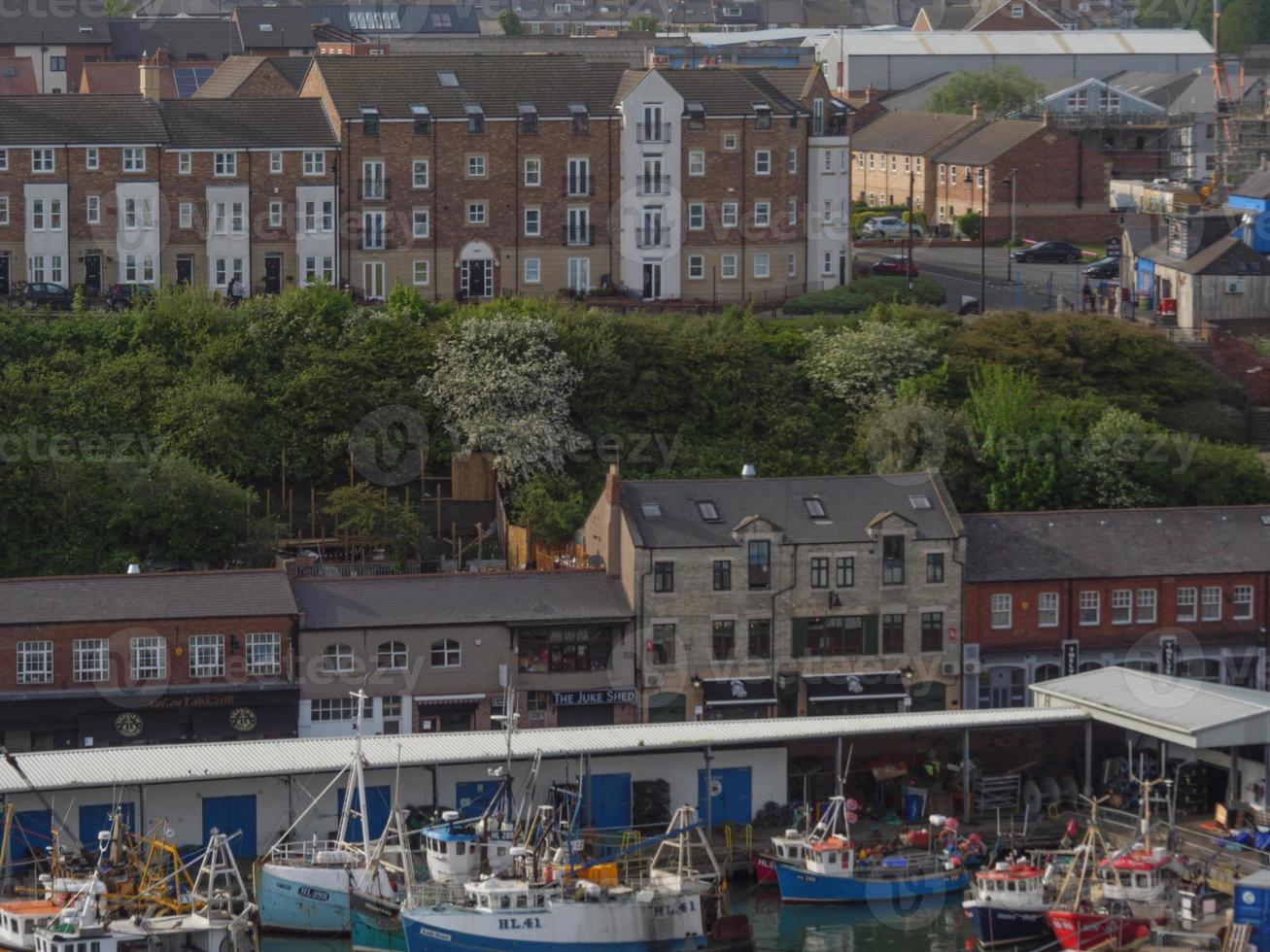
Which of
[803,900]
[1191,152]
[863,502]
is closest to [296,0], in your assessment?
[1191,152]

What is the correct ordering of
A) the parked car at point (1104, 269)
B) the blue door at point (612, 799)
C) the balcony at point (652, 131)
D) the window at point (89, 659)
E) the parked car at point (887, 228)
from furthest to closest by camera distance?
the parked car at point (887, 228), the parked car at point (1104, 269), the balcony at point (652, 131), the window at point (89, 659), the blue door at point (612, 799)

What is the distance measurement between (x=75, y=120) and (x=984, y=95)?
217 feet

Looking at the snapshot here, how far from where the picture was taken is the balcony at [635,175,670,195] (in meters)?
89.3

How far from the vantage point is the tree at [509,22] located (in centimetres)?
17588

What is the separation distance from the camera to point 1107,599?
2628 inches

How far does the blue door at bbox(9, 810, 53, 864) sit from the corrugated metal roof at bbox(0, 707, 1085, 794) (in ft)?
2.56

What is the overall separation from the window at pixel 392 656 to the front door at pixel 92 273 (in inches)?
1081

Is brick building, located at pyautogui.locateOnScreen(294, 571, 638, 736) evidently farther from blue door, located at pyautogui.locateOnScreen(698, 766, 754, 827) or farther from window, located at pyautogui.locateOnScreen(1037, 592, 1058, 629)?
window, located at pyautogui.locateOnScreen(1037, 592, 1058, 629)

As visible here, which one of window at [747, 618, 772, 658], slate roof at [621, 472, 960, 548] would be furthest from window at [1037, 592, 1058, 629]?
window at [747, 618, 772, 658]

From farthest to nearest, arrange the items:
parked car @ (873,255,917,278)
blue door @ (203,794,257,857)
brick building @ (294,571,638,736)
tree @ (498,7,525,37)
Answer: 1. tree @ (498,7,525,37)
2. parked car @ (873,255,917,278)
3. brick building @ (294,571,638,736)
4. blue door @ (203,794,257,857)

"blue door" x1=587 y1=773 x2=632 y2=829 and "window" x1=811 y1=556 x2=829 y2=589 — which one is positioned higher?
"window" x1=811 y1=556 x2=829 y2=589

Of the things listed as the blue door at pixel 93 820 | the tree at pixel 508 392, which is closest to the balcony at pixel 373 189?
the tree at pixel 508 392

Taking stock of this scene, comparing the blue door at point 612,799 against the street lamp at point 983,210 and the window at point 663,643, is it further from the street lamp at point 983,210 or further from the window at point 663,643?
the street lamp at point 983,210

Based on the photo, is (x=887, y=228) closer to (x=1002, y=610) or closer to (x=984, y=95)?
(x=984, y=95)
